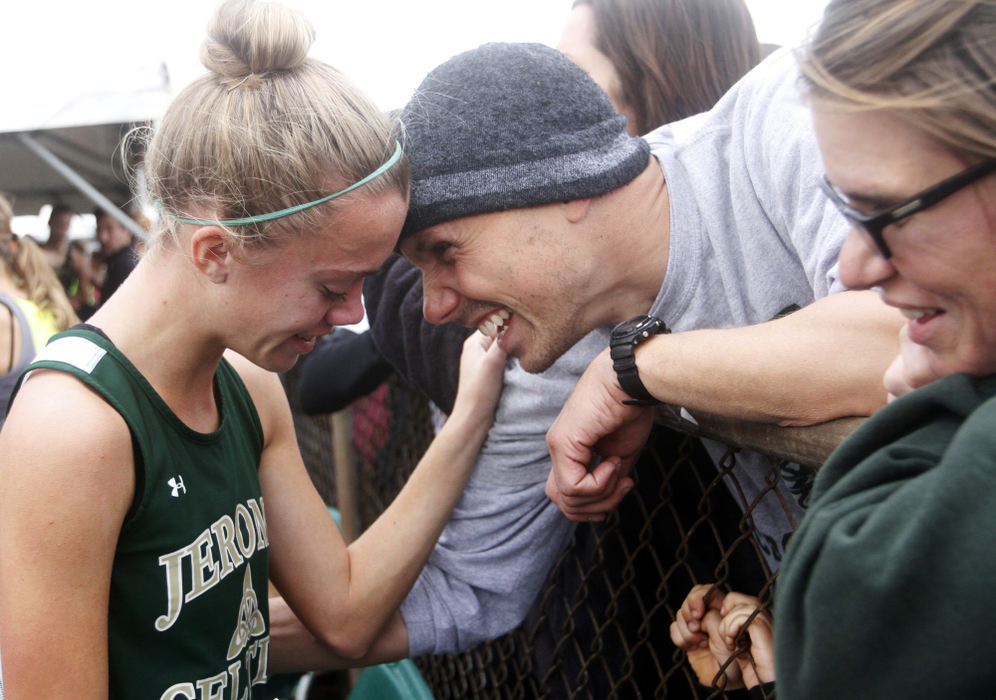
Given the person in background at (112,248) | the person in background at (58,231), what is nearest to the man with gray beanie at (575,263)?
the person in background at (112,248)

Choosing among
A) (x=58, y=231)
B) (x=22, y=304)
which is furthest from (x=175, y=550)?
(x=58, y=231)

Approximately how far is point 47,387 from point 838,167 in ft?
4.09

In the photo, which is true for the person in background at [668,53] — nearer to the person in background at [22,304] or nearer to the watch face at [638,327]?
the watch face at [638,327]

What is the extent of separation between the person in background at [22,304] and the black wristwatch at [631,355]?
3117mm

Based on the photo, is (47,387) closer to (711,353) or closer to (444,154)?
(444,154)

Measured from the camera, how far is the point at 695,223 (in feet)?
6.13

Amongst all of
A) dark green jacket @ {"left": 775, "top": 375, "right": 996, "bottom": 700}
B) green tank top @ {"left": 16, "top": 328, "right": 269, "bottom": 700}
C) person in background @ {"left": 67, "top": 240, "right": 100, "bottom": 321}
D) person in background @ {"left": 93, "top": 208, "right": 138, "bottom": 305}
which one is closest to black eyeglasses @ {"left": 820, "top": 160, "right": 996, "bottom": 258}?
dark green jacket @ {"left": 775, "top": 375, "right": 996, "bottom": 700}

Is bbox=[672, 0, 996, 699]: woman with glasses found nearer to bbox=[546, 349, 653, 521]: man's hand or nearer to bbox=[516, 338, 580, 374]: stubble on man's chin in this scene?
bbox=[546, 349, 653, 521]: man's hand

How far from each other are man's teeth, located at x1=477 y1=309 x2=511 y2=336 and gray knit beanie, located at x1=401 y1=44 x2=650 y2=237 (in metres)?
0.28

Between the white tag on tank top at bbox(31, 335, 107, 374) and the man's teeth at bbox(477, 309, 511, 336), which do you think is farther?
the man's teeth at bbox(477, 309, 511, 336)

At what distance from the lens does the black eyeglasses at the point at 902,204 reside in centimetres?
82

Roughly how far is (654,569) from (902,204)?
4.33 ft

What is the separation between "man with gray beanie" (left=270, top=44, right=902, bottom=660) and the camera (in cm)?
154

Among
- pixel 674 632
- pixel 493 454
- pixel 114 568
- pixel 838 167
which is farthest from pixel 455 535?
pixel 838 167
